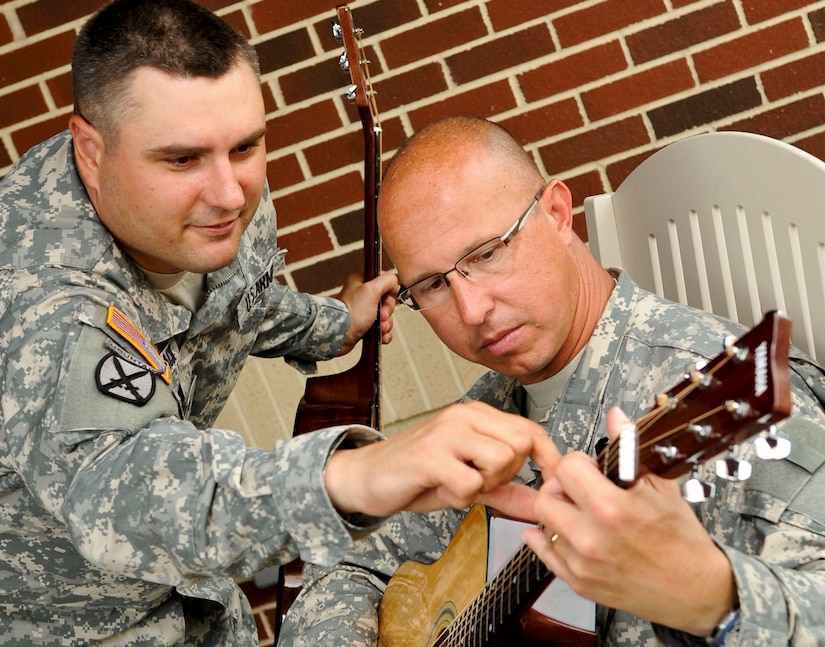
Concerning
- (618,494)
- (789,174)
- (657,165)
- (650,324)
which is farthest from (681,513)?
(657,165)

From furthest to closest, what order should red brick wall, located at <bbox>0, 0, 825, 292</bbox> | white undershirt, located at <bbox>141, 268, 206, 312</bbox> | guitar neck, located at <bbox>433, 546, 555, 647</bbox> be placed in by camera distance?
1. red brick wall, located at <bbox>0, 0, 825, 292</bbox>
2. white undershirt, located at <bbox>141, 268, 206, 312</bbox>
3. guitar neck, located at <bbox>433, 546, 555, 647</bbox>

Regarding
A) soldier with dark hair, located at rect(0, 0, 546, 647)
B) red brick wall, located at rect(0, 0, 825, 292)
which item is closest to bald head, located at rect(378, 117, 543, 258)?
soldier with dark hair, located at rect(0, 0, 546, 647)

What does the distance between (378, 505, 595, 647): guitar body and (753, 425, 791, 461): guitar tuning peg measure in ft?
2.08

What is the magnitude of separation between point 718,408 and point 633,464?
0.09 m

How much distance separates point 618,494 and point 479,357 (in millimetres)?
708

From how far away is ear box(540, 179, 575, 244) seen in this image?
1.73 metres

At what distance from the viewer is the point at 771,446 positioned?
92 cm

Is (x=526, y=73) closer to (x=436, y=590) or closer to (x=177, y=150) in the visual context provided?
(x=177, y=150)

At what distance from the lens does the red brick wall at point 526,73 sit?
2.57 meters

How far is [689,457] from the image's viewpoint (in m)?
→ 0.95

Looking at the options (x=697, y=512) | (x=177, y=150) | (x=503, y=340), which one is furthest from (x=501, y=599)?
(x=177, y=150)

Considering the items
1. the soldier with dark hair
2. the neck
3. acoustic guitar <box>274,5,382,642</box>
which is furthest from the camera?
acoustic guitar <box>274,5,382,642</box>

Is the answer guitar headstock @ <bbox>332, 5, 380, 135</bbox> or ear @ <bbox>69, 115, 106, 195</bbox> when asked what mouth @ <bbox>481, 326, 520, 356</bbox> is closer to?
ear @ <bbox>69, 115, 106, 195</bbox>

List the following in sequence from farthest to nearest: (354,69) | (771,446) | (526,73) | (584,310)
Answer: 1. (526,73)
2. (354,69)
3. (584,310)
4. (771,446)
